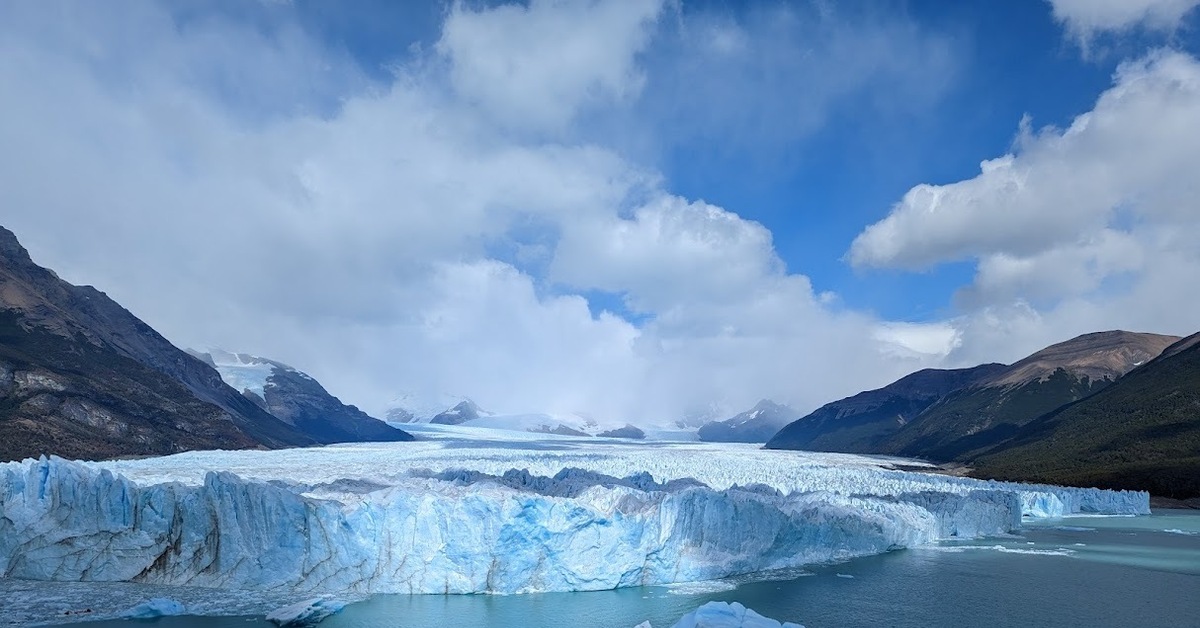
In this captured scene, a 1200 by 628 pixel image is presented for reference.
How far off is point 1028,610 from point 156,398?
69.9 metres

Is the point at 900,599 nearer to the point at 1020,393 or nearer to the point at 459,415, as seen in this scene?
the point at 1020,393

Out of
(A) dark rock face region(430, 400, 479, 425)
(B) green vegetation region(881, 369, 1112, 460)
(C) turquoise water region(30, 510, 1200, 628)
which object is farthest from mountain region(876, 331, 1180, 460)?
(A) dark rock face region(430, 400, 479, 425)

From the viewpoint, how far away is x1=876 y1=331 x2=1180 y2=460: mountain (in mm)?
95438

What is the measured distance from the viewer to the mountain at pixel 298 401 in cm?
11775

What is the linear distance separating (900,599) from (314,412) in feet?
389

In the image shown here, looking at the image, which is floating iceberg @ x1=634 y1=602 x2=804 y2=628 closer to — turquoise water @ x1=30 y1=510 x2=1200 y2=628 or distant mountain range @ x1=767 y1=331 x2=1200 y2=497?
turquoise water @ x1=30 y1=510 x2=1200 y2=628

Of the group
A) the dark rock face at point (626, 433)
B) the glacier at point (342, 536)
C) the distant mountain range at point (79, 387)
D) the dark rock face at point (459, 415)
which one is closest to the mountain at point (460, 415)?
the dark rock face at point (459, 415)

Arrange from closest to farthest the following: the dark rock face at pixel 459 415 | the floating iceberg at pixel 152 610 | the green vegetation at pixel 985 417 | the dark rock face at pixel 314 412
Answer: the floating iceberg at pixel 152 610, the green vegetation at pixel 985 417, the dark rock face at pixel 314 412, the dark rock face at pixel 459 415

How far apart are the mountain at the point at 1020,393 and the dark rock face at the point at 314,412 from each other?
7764 centimetres

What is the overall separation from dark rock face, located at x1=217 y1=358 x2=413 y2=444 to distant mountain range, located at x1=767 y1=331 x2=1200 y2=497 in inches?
3004

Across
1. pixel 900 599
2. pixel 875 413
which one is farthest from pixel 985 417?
pixel 900 599

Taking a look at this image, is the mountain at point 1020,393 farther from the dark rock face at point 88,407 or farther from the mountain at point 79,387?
the mountain at point 79,387

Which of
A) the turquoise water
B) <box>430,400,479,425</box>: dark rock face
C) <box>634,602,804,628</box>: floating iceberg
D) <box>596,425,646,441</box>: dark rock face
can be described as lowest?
the turquoise water

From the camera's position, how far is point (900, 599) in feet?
63.6
